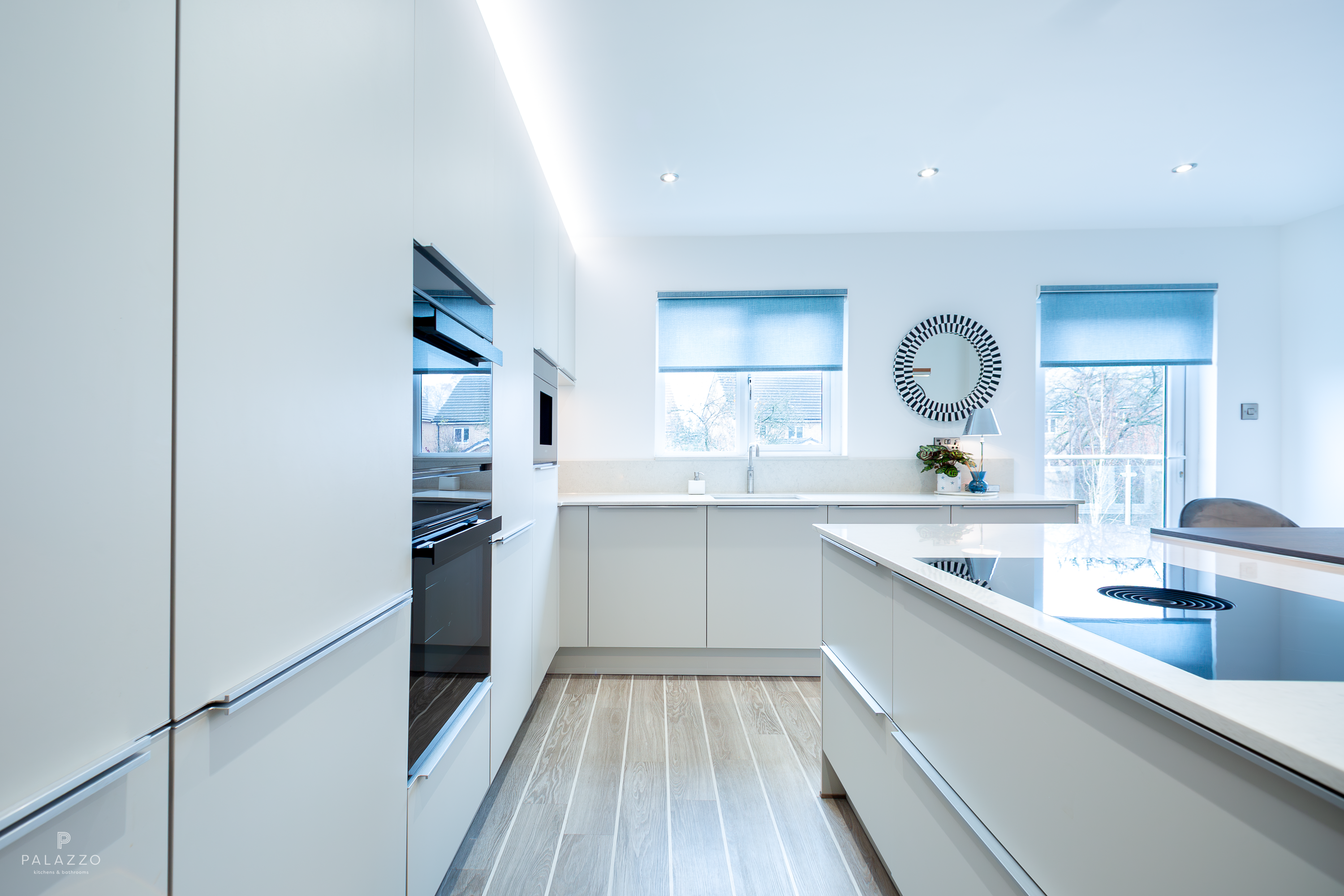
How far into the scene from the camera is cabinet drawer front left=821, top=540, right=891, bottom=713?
135 centimetres

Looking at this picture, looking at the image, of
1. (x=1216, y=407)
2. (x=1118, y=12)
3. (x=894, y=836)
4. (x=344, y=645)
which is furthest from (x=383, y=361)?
(x=1216, y=407)

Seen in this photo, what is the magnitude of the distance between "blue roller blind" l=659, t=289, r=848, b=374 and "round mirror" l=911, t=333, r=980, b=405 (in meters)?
0.51

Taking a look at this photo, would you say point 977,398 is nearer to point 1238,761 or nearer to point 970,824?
point 970,824

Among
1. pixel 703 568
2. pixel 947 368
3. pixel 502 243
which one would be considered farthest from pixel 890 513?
pixel 502 243

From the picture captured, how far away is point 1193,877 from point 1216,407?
4216mm

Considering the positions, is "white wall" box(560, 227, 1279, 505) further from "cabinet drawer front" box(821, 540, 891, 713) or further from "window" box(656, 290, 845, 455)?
"cabinet drawer front" box(821, 540, 891, 713)

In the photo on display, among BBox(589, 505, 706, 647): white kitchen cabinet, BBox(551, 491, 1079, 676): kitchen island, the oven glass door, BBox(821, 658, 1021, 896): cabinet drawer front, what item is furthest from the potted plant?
the oven glass door

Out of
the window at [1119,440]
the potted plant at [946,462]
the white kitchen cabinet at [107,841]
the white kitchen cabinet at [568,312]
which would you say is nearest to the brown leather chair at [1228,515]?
the potted plant at [946,462]

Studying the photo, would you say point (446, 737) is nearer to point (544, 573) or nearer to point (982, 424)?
point (544, 573)

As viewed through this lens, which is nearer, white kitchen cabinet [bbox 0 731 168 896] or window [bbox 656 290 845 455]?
white kitchen cabinet [bbox 0 731 168 896]

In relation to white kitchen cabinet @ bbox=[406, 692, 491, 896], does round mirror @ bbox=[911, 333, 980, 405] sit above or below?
above

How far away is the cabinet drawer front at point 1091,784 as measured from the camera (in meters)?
0.47

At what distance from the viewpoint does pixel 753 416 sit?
3619 mm

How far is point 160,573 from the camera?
0.58 meters
